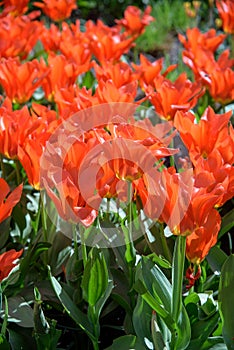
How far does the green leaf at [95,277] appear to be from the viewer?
1366mm

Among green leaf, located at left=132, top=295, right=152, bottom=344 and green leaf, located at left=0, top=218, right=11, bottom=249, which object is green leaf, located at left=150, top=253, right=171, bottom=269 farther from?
green leaf, located at left=0, top=218, right=11, bottom=249

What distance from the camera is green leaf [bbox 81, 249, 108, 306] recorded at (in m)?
1.37

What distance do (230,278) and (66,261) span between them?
55cm

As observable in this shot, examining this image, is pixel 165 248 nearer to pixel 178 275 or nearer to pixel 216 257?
pixel 216 257

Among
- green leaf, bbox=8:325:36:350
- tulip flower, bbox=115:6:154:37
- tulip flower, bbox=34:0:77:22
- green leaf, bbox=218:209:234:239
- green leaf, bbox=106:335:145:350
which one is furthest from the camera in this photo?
tulip flower, bbox=34:0:77:22

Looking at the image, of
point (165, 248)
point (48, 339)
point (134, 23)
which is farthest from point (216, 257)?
point (134, 23)

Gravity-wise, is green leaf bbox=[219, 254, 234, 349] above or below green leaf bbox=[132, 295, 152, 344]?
above

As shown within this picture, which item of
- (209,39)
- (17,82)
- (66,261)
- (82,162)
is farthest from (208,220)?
(209,39)

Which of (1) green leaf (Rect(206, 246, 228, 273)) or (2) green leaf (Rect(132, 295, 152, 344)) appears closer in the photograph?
(2) green leaf (Rect(132, 295, 152, 344))

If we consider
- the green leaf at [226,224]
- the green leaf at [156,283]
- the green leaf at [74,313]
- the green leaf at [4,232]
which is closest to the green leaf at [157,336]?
the green leaf at [156,283]

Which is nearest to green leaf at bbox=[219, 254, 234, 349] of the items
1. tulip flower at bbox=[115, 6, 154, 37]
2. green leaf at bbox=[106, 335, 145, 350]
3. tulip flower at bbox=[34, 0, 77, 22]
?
green leaf at bbox=[106, 335, 145, 350]

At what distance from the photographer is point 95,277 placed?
1.38 m

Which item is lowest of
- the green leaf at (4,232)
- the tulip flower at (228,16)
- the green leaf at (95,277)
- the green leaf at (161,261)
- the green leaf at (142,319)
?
the tulip flower at (228,16)

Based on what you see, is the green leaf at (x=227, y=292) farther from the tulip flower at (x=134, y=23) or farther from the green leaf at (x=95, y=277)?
the tulip flower at (x=134, y=23)
